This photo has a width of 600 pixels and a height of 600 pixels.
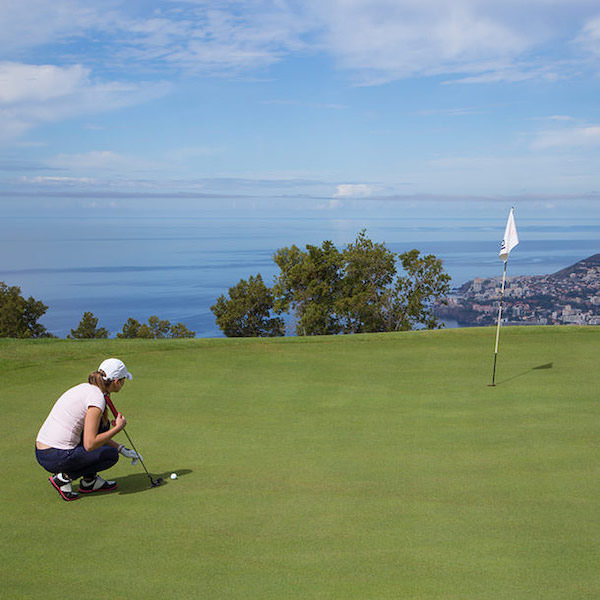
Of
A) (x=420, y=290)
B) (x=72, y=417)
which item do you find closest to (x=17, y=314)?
(x=420, y=290)

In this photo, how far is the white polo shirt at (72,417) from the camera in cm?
580

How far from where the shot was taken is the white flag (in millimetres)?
10609

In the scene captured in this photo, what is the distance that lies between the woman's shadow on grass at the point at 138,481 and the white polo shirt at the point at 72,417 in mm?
612

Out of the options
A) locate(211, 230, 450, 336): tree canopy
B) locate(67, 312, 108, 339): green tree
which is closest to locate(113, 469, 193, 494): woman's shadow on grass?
locate(211, 230, 450, 336): tree canopy

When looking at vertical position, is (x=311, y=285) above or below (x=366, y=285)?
above

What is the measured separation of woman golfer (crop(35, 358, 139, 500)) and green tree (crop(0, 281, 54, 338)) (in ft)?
126

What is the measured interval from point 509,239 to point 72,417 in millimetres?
7622

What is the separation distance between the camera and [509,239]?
1076 cm

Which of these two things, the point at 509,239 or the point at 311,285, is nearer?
the point at 509,239

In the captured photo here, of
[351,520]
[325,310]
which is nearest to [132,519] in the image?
[351,520]

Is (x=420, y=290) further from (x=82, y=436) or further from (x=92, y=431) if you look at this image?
(x=92, y=431)

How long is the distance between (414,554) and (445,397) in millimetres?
4844

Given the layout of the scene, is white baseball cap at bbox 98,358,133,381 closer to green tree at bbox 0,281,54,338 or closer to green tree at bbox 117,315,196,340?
green tree at bbox 0,281,54,338

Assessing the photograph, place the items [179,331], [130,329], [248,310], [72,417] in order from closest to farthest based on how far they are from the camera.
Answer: [72,417], [248,310], [179,331], [130,329]
